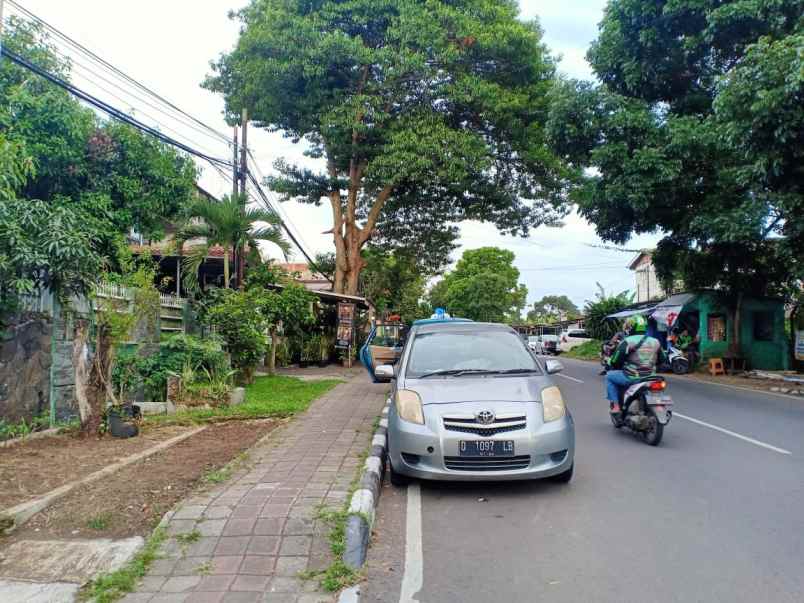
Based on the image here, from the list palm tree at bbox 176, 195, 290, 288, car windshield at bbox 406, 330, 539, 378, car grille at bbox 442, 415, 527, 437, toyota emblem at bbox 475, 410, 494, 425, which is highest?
palm tree at bbox 176, 195, 290, 288

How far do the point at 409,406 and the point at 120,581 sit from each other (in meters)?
2.84

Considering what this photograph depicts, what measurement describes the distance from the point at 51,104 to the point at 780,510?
1234 cm

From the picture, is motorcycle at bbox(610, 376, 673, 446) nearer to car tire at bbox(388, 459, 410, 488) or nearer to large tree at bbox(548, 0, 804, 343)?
car tire at bbox(388, 459, 410, 488)

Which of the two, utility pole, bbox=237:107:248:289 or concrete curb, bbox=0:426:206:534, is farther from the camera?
utility pole, bbox=237:107:248:289

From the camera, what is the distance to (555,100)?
18.5m

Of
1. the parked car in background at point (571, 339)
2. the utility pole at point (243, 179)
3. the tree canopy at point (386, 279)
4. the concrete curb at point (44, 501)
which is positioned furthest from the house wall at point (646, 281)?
the concrete curb at point (44, 501)

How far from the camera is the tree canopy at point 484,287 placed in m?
57.5

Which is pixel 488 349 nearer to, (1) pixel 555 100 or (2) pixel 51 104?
(2) pixel 51 104

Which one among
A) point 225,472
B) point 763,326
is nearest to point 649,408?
point 225,472

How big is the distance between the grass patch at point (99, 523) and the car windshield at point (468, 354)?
2.95m

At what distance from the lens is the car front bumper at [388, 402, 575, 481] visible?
17.7 feet

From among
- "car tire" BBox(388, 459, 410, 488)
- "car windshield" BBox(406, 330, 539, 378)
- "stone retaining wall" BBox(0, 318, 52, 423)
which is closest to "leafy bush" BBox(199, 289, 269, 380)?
"stone retaining wall" BBox(0, 318, 52, 423)

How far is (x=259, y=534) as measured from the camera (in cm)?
420

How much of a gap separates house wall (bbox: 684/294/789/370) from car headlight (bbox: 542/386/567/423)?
18.5 m
